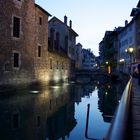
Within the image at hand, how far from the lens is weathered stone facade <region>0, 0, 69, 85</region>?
26734 mm

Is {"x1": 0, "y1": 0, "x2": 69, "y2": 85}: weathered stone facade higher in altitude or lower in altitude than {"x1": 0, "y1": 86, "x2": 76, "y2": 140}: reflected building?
higher

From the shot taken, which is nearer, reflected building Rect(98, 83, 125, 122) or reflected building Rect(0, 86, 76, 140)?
reflected building Rect(0, 86, 76, 140)

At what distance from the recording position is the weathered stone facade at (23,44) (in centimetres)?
2673

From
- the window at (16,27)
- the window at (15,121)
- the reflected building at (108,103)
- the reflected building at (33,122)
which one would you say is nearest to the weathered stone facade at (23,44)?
the window at (16,27)

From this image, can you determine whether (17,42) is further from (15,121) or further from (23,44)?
(15,121)

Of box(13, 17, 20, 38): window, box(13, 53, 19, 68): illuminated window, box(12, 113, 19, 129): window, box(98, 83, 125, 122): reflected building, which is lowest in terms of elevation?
box(98, 83, 125, 122): reflected building

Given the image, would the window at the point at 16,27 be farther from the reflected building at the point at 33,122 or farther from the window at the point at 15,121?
the window at the point at 15,121

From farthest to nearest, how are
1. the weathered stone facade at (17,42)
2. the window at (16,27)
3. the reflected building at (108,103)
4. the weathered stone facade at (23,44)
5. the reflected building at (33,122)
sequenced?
the window at (16,27) < the weathered stone facade at (23,44) < the weathered stone facade at (17,42) < the reflected building at (108,103) < the reflected building at (33,122)

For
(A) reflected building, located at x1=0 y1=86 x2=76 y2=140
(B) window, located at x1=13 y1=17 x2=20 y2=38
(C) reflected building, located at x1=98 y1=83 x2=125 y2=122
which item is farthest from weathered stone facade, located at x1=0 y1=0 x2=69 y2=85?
(A) reflected building, located at x1=0 y1=86 x2=76 y2=140

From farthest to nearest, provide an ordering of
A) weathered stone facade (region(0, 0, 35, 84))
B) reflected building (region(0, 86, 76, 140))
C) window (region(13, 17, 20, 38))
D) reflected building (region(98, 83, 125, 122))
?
window (region(13, 17, 20, 38)) < weathered stone facade (region(0, 0, 35, 84)) < reflected building (region(98, 83, 125, 122)) < reflected building (region(0, 86, 76, 140))

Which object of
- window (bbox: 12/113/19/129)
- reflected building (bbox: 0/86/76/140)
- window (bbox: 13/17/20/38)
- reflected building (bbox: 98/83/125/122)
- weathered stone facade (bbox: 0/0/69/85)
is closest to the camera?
reflected building (bbox: 0/86/76/140)

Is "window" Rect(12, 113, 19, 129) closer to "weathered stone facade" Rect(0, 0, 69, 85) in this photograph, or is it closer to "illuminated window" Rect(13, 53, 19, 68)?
"weathered stone facade" Rect(0, 0, 69, 85)

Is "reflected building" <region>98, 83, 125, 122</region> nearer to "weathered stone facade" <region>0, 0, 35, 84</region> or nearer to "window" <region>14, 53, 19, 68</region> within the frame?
"weathered stone facade" <region>0, 0, 35, 84</region>

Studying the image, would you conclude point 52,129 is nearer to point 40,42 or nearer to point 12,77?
point 12,77
